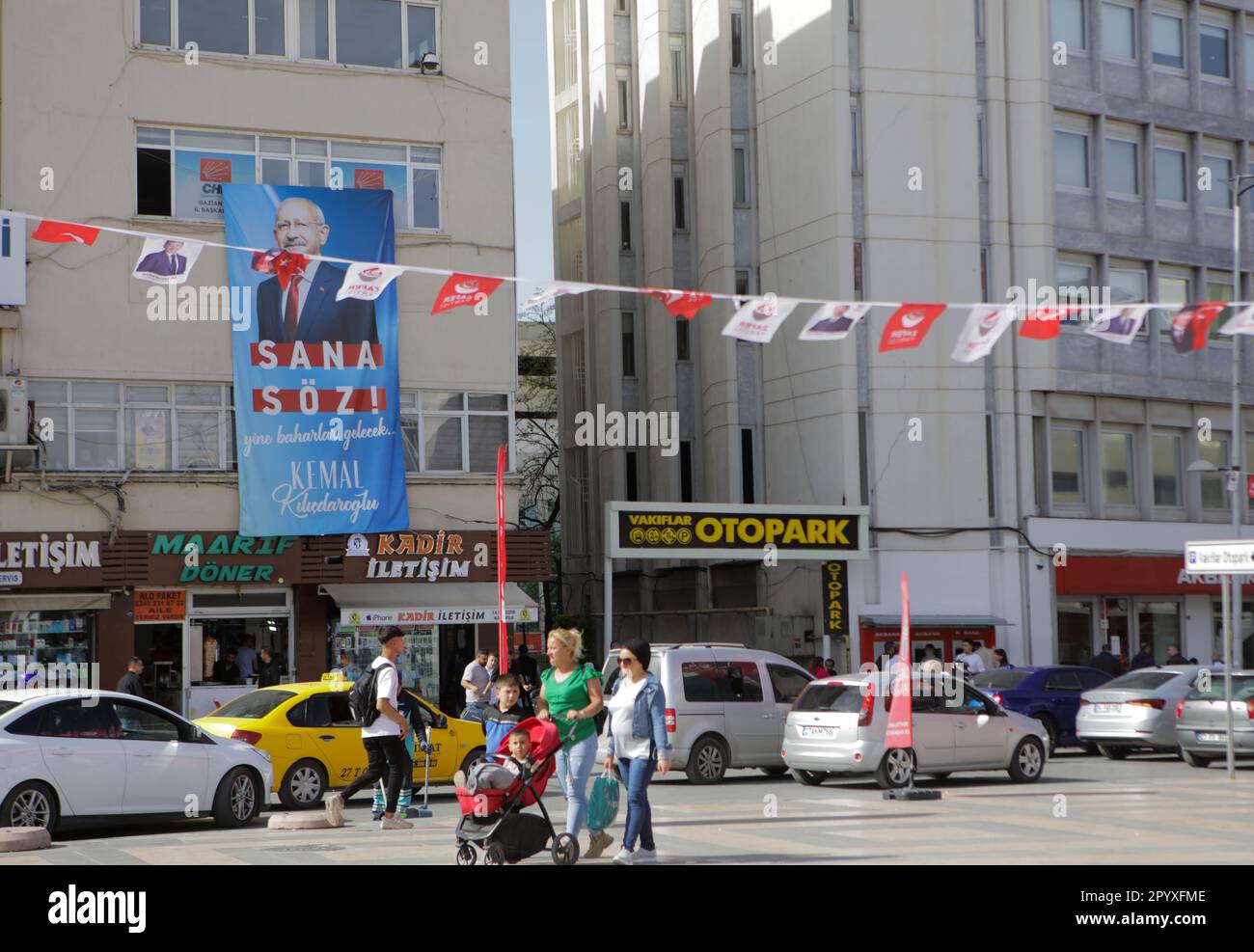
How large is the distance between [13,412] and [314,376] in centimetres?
521

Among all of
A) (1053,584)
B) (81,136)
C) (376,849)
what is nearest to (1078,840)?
(376,849)

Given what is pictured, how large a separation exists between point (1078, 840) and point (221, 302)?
2076cm

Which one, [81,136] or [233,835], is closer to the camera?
[233,835]

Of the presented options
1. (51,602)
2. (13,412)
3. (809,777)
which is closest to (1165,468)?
(809,777)

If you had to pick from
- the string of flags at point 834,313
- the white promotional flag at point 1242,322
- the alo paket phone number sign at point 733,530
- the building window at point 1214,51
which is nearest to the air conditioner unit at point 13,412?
the string of flags at point 834,313

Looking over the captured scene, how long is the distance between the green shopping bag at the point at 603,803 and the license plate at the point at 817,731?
27.2 ft

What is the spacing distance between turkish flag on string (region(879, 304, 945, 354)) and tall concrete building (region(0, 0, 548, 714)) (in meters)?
14.0

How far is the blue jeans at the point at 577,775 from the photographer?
13188mm

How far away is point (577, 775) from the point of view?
524 inches

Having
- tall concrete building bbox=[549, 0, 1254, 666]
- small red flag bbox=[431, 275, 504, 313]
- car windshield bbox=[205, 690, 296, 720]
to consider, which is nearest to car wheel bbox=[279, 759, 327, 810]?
car windshield bbox=[205, 690, 296, 720]

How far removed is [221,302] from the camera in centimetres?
3141
